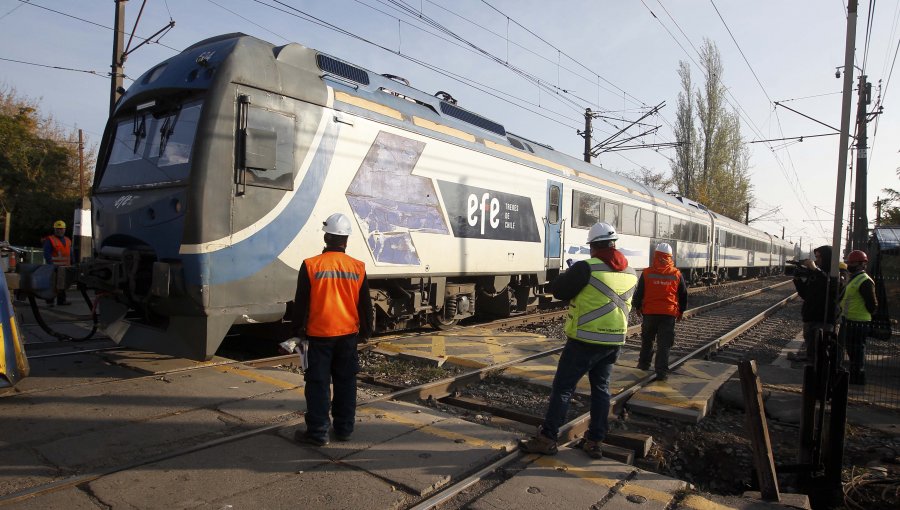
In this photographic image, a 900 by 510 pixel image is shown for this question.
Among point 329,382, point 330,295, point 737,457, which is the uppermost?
point 330,295

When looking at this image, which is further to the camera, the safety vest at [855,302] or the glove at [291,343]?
the safety vest at [855,302]

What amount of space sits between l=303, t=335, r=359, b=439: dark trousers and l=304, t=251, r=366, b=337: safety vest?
9cm

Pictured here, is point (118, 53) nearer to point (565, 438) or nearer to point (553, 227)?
point (553, 227)

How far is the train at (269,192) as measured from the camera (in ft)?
16.6

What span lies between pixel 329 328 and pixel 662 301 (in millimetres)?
4166

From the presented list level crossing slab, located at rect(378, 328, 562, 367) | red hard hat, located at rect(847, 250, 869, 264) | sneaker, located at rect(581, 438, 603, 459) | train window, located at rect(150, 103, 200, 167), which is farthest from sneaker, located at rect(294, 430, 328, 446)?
red hard hat, located at rect(847, 250, 869, 264)

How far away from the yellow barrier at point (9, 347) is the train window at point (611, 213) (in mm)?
10904

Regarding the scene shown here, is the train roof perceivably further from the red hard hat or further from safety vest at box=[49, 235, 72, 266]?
safety vest at box=[49, 235, 72, 266]

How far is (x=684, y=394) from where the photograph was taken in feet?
18.4

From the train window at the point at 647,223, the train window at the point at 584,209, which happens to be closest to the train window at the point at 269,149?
the train window at the point at 584,209

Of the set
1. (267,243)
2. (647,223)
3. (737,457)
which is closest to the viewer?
(737,457)

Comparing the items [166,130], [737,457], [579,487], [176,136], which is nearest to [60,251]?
[166,130]

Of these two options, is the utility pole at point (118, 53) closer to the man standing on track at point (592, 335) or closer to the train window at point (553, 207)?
the train window at point (553, 207)

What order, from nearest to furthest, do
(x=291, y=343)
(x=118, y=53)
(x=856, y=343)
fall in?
(x=291, y=343)
(x=856, y=343)
(x=118, y=53)
